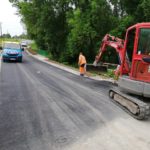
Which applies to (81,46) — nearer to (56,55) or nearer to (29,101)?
(56,55)

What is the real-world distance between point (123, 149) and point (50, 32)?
1257 inches

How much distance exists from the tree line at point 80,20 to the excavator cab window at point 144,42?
17.0 metres

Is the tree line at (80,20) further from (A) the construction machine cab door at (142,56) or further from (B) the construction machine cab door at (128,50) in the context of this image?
(A) the construction machine cab door at (142,56)

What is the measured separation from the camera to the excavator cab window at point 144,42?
883 cm

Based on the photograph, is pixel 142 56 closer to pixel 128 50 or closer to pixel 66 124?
pixel 128 50

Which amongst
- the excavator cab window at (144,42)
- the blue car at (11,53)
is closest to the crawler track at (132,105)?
the excavator cab window at (144,42)

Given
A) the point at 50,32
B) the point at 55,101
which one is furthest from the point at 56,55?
the point at 55,101

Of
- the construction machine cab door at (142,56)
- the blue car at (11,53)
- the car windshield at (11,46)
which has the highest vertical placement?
the construction machine cab door at (142,56)

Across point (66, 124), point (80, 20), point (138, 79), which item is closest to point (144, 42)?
point (138, 79)

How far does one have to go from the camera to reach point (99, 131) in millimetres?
6859

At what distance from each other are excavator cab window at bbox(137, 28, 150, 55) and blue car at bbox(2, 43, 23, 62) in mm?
21147

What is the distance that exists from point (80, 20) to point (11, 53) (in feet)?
26.1

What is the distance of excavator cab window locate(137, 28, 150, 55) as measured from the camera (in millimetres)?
8827

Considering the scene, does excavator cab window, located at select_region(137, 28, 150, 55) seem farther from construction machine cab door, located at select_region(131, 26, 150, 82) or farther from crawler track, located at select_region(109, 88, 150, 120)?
crawler track, located at select_region(109, 88, 150, 120)
